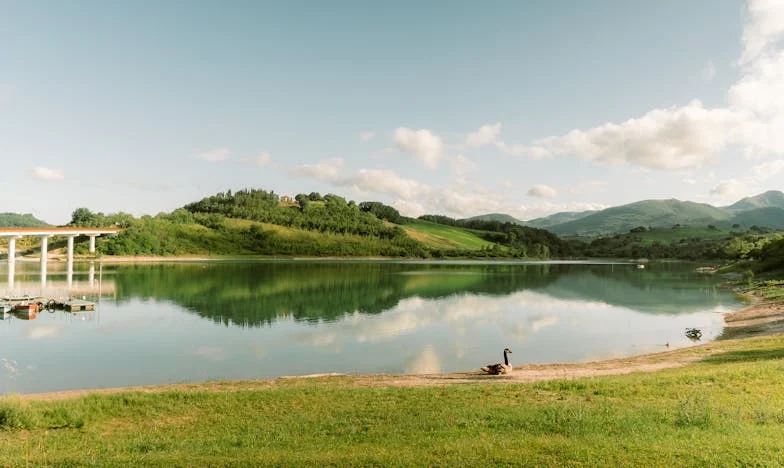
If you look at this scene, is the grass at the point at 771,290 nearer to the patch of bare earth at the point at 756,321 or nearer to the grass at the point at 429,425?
the patch of bare earth at the point at 756,321

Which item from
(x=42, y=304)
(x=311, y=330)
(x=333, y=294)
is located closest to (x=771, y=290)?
(x=333, y=294)

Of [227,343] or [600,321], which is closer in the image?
[227,343]

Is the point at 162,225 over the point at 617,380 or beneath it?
over

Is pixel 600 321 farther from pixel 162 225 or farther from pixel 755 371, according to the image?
pixel 162 225

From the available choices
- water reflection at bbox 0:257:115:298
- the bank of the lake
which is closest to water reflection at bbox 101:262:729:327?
water reflection at bbox 0:257:115:298

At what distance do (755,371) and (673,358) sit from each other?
32.0 ft

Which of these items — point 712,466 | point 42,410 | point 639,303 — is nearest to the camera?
point 712,466

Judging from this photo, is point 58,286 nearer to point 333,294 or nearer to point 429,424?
point 333,294

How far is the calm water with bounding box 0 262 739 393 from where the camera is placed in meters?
29.6

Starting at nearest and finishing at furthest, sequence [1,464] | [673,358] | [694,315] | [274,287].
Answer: [1,464] → [673,358] → [694,315] → [274,287]

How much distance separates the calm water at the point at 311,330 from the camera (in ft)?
97.1

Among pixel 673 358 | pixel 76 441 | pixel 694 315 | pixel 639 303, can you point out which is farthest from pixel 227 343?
pixel 639 303

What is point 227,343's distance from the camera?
121 ft

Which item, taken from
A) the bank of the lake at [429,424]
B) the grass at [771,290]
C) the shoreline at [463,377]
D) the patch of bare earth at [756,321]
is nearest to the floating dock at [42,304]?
the shoreline at [463,377]
